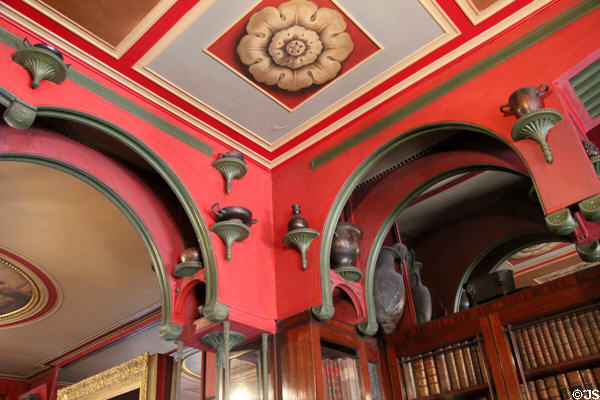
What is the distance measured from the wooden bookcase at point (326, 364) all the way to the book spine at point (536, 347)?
→ 1202mm

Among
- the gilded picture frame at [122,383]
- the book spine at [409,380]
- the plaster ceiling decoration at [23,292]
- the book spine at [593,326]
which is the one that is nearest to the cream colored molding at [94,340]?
the gilded picture frame at [122,383]

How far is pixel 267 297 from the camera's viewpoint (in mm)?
4383

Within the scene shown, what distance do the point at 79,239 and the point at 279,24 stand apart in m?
3.39

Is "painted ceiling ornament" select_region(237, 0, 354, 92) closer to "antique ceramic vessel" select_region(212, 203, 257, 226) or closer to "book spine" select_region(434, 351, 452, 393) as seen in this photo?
"antique ceramic vessel" select_region(212, 203, 257, 226)

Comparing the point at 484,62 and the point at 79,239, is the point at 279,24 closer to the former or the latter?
the point at 484,62

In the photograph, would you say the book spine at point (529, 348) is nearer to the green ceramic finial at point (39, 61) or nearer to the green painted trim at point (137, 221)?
the green painted trim at point (137, 221)

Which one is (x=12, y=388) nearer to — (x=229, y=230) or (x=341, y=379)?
(x=229, y=230)

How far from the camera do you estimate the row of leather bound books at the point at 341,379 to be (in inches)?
156

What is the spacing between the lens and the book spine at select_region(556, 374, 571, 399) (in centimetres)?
364

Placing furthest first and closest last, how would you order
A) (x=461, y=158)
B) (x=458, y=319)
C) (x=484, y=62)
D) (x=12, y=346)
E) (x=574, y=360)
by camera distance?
(x=12, y=346) < (x=461, y=158) < (x=458, y=319) < (x=484, y=62) < (x=574, y=360)

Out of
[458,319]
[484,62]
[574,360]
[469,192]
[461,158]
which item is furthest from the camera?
[469,192]

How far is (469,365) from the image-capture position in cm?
408

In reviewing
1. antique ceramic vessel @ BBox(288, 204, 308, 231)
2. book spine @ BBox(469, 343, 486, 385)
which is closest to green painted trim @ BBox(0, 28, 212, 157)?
antique ceramic vessel @ BBox(288, 204, 308, 231)

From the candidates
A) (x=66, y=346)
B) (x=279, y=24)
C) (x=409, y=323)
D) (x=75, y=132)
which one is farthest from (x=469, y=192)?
(x=66, y=346)
